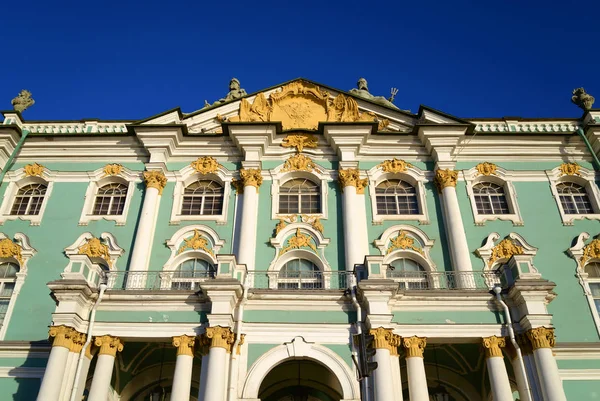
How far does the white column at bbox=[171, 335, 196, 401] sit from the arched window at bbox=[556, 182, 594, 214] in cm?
1372

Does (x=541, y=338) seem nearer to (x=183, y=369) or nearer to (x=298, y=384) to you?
(x=298, y=384)

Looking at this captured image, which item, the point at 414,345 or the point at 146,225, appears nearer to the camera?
the point at 414,345

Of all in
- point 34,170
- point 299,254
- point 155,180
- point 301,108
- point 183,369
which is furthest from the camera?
point 301,108

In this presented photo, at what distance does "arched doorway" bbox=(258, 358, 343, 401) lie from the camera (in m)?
16.8

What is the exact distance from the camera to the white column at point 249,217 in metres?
17.9

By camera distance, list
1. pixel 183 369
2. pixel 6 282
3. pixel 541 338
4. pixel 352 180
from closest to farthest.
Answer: pixel 541 338 < pixel 183 369 < pixel 6 282 < pixel 352 180

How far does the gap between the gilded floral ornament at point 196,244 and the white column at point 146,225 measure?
1.15m

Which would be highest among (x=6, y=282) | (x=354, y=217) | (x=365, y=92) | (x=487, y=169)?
(x=365, y=92)

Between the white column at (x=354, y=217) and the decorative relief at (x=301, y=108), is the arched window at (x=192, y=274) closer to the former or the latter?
the white column at (x=354, y=217)

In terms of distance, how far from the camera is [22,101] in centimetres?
2252

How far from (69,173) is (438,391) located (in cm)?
1486

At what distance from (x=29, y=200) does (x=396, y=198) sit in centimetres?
1331

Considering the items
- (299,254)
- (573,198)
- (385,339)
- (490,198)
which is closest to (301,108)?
(299,254)

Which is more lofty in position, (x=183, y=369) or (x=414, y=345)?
(x=414, y=345)
